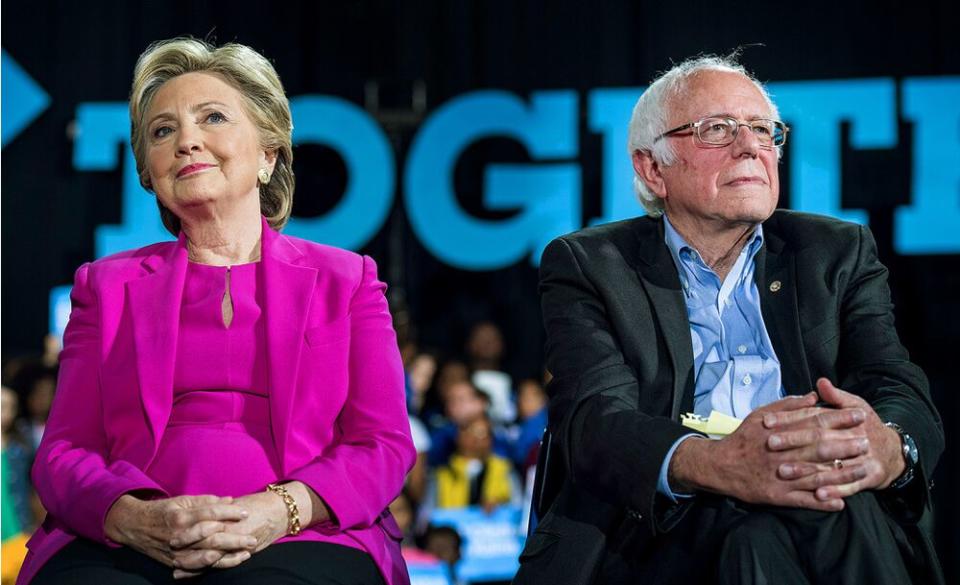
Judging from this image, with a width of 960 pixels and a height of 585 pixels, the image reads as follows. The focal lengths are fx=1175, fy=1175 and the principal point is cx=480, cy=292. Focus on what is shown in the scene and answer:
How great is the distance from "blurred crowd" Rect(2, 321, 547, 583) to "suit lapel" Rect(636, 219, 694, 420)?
9.48ft

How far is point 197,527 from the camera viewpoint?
5.63 feet

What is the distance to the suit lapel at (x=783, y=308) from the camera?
6.75 feet

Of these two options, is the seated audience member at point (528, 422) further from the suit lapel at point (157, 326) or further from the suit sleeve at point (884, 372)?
the suit lapel at point (157, 326)

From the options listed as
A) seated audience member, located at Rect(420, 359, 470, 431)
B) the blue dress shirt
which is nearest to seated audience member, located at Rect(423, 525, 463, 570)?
seated audience member, located at Rect(420, 359, 470, 431)

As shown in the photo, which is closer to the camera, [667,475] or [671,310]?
[667,475]

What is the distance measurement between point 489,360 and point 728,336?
3.97 meters

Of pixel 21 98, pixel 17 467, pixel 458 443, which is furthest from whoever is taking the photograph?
pixel 21 98

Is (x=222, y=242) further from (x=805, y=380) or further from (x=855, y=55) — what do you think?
(x=855, y=55)

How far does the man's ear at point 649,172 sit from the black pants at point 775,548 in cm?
72

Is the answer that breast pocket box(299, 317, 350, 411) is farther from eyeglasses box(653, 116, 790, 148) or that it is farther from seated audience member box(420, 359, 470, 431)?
seated audience member box(420, 359, 470, 431)

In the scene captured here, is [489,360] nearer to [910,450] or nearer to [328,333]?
[328,333]

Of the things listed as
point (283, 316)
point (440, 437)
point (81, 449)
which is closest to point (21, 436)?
point (440, 437)

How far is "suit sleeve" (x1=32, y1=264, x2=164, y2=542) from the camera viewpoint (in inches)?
72.1

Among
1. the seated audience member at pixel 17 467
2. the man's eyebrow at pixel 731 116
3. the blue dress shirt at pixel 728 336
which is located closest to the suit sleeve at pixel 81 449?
the blue dress shirt at pixel 728 336
